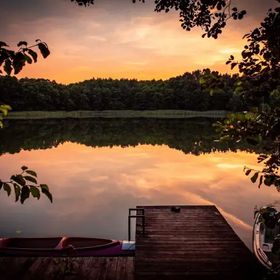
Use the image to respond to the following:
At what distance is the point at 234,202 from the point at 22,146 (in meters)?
25.2

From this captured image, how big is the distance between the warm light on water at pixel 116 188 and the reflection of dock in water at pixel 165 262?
248 cm

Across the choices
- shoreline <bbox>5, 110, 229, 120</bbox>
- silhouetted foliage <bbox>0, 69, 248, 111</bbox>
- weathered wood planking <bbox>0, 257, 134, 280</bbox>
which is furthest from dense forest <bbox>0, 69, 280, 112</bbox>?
weathered wood planking <bbox>0, 257, 134, 280</bbox>

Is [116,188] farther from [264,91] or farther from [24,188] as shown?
[24,188]

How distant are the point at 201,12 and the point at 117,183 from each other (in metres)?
17.9

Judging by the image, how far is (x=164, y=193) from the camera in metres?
18.7

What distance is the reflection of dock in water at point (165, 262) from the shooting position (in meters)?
7.00

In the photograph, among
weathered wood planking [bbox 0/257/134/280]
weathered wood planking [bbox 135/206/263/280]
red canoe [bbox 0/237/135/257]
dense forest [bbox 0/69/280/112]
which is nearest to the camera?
weathered wood planking [bbox 0/257/134/280]

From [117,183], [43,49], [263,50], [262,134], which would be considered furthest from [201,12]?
[117,183]

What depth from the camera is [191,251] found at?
847cm

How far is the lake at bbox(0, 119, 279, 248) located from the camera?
13398 mm

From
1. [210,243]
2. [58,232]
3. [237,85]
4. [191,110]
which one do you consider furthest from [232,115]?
[191,110]

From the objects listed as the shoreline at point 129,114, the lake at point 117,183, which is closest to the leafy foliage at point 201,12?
the lake at point 117,183

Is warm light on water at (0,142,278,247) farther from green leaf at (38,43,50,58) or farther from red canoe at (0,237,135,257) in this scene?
green leaf at (38,43,50,58)

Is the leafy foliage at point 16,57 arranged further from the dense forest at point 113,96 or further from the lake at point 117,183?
the dense forest at point 113,96
